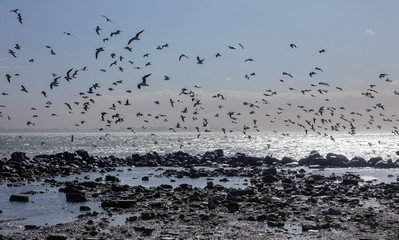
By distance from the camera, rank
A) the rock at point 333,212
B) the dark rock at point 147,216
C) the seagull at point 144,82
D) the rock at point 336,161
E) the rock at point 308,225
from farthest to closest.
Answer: the rock at point 336,161
the seagull at point 144,82
the rock at point 333,212
the dark rock at point 147,216
the rock at point 308,225

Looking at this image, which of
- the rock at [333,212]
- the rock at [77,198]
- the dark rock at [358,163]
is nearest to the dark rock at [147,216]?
the rock at [77,198]

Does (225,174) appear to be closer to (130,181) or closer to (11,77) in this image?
(130,181)

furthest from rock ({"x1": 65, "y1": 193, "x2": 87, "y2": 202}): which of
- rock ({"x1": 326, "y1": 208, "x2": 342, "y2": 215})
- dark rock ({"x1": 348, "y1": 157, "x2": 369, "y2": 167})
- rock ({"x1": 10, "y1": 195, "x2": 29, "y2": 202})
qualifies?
dark rock ({"x1": 348, "y1": 157, "x2": 369, "y2": 167})

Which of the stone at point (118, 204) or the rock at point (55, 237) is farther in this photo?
the stone at point (118, 204)

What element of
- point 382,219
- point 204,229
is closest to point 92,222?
point 204,229

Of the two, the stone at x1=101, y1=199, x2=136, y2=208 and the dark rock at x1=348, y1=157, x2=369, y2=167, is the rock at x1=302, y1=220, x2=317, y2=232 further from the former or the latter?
the dark rock at x1=348, y1=157, x2=369, y2=167

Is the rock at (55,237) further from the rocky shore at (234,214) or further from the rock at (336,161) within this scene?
the rock at (336,161)

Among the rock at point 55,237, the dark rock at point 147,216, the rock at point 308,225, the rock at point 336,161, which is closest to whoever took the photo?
the rock at point 55,237

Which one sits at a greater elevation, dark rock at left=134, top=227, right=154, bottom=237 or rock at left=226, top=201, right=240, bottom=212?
rock at left=226, top=201, right=240, bottom=212

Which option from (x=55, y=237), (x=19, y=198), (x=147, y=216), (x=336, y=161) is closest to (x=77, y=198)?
(x=19, y=198)

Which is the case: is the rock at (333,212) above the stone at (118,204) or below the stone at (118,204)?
above

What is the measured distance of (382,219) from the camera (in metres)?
19.1

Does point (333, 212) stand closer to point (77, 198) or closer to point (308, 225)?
point (308, 225)

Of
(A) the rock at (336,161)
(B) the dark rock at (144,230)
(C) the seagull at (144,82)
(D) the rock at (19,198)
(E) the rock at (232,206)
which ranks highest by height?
(C) the seagull at (144,82)
